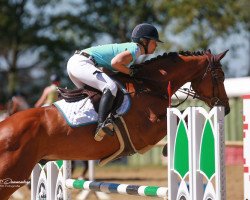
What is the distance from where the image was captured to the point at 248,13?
83.3ft

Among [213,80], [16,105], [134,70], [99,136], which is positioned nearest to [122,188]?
[99,136]

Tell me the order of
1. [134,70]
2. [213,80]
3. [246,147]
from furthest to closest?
1. [213,80]
2. [134,70]
3. [246,147]

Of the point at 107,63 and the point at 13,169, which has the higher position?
the point at 107,63

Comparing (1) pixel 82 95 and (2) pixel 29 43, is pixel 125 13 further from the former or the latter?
(1) pixel 82 95

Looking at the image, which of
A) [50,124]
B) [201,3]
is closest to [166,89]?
[50,124]

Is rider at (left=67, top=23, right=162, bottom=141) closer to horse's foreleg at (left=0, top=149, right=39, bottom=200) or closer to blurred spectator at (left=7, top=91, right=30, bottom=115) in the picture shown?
horse's foreleg at (left=0, top=149, right=39, bottom=200)

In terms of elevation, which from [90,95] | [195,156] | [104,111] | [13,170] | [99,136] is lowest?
[13,170]

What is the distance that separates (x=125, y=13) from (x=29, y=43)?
163 inches

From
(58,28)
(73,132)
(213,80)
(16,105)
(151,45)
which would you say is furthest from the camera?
(58,28)

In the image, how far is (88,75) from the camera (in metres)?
7.15

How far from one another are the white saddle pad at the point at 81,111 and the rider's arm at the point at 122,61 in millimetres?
288

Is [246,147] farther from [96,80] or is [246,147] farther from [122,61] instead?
[96,80]

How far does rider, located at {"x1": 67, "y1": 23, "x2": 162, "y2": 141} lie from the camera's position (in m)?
6.98

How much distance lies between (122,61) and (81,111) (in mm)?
608
